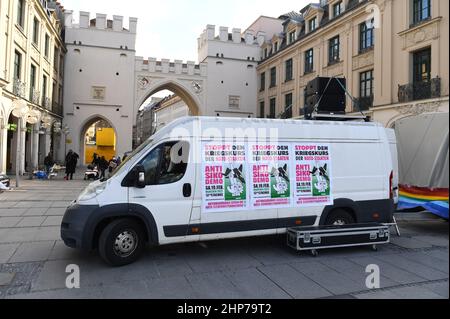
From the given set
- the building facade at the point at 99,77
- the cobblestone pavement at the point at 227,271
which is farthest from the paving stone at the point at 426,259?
the building facade at the point at 99,77

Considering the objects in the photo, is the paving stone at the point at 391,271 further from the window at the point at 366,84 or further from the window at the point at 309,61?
the window at the point at 309,61

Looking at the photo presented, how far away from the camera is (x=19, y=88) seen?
21.7 metres

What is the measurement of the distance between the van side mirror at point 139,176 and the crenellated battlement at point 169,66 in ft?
111

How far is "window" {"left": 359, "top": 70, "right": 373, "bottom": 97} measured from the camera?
931 inches

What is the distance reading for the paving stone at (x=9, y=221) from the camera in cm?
867

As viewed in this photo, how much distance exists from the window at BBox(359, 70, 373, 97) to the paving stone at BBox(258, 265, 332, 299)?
20.4m

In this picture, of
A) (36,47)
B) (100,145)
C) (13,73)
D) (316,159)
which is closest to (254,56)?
(100,145)

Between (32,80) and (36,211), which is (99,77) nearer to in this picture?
(32,80)

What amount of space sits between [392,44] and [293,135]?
16932mm

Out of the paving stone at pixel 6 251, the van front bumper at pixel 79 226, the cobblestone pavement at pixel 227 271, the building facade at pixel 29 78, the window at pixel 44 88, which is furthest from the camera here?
the window at pixel 44 88

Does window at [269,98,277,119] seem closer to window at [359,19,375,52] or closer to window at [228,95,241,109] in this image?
window at [228,95,241,109]

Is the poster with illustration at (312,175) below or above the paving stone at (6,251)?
above

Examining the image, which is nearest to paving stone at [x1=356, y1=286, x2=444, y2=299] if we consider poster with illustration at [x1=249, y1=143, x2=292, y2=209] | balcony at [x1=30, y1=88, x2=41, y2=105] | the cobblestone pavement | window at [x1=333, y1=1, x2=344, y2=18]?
the cobblestone pavement

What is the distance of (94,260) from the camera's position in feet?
19.9
